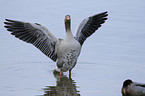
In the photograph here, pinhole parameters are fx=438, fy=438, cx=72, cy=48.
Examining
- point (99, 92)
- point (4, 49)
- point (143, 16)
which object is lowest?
point (99, 92)

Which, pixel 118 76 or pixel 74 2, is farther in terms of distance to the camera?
pixel 74 2

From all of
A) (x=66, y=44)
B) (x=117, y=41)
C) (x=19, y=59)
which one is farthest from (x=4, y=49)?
(x=117, y=41)

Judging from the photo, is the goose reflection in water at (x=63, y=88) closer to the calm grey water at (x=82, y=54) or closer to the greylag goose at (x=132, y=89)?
the calm grey water at (x=82, y=54)

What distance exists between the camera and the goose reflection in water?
10.4 metres

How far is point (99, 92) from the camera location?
10.3m

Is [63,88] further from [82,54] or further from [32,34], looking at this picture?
[82,54]

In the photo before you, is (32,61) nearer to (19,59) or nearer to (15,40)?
(19,59)

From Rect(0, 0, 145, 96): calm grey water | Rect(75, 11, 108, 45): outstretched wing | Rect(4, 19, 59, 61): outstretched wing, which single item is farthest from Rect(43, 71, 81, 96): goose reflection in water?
Rect(75, 11, 108, 45): outstretched wing

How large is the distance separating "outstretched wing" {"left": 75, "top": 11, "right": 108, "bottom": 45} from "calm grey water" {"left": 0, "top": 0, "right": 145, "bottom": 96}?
83 cm

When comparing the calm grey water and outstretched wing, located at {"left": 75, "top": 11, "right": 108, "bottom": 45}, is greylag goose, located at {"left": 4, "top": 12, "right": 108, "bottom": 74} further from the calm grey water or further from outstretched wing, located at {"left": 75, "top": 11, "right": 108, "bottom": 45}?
the calm grey water

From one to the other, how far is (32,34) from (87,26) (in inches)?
67.4

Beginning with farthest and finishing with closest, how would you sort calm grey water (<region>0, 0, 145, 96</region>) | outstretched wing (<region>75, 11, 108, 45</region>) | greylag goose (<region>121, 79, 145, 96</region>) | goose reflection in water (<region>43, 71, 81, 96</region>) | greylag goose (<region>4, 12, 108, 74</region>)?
outstretched wing (<region>75, 11, 108, 45</region>), greylag goose (<region>4, 12, 108, 74</region>), calm grey water (<region>0, 0, 145, 96</region>), goose reflection in water (<region>43, 71, 81, 96</region>), greylag goose (<region>121, 79, 145, 96</region>)

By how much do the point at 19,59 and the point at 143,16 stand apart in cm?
630

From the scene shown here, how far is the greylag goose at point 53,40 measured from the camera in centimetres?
1164
